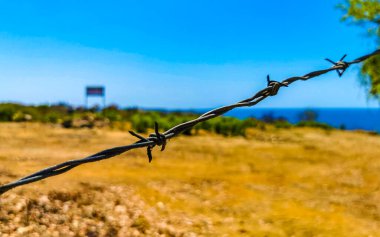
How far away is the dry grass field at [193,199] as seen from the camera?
10.4 ft

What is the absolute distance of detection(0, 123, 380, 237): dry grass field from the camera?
3158mm

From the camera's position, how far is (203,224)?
3.35 meters

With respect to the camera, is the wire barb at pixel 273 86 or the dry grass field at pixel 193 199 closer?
the wire barb at pixel 273 86

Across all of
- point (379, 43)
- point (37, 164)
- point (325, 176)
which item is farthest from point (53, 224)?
point (379, 43)

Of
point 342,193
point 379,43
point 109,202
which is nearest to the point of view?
point 109,202

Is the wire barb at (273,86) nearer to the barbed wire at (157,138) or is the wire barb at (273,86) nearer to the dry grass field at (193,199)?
the barbed wire at (157,138)

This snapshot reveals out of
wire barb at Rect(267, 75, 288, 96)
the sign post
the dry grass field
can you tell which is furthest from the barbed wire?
the sign post

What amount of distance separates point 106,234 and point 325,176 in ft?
12.2

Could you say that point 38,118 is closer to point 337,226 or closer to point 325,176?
point 325,176

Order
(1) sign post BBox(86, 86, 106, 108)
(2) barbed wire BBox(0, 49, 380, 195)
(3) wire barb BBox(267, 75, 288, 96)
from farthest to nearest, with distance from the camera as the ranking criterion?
(1) sign post BBox(86, 86, 106, 108)
(3) wire barb BBox(267, 75, 288, 96)
(2) barbed wire BBox(0, 49, 380, 195)

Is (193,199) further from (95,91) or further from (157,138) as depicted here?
(95,91)

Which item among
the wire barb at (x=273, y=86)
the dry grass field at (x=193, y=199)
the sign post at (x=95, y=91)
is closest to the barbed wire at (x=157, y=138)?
the wire barb at (x=273, y=86)

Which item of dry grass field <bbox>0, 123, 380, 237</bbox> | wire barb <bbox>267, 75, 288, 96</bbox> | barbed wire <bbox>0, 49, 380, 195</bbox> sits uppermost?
wire barb <bbox>267, 75, 288, 96</bbox>

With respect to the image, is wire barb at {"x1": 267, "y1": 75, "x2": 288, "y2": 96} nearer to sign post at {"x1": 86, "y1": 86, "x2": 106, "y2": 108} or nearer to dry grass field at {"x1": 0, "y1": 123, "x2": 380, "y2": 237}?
dry grass field at {"x1": 0, "y1": 123, "x2": 380, "y2": 237}
